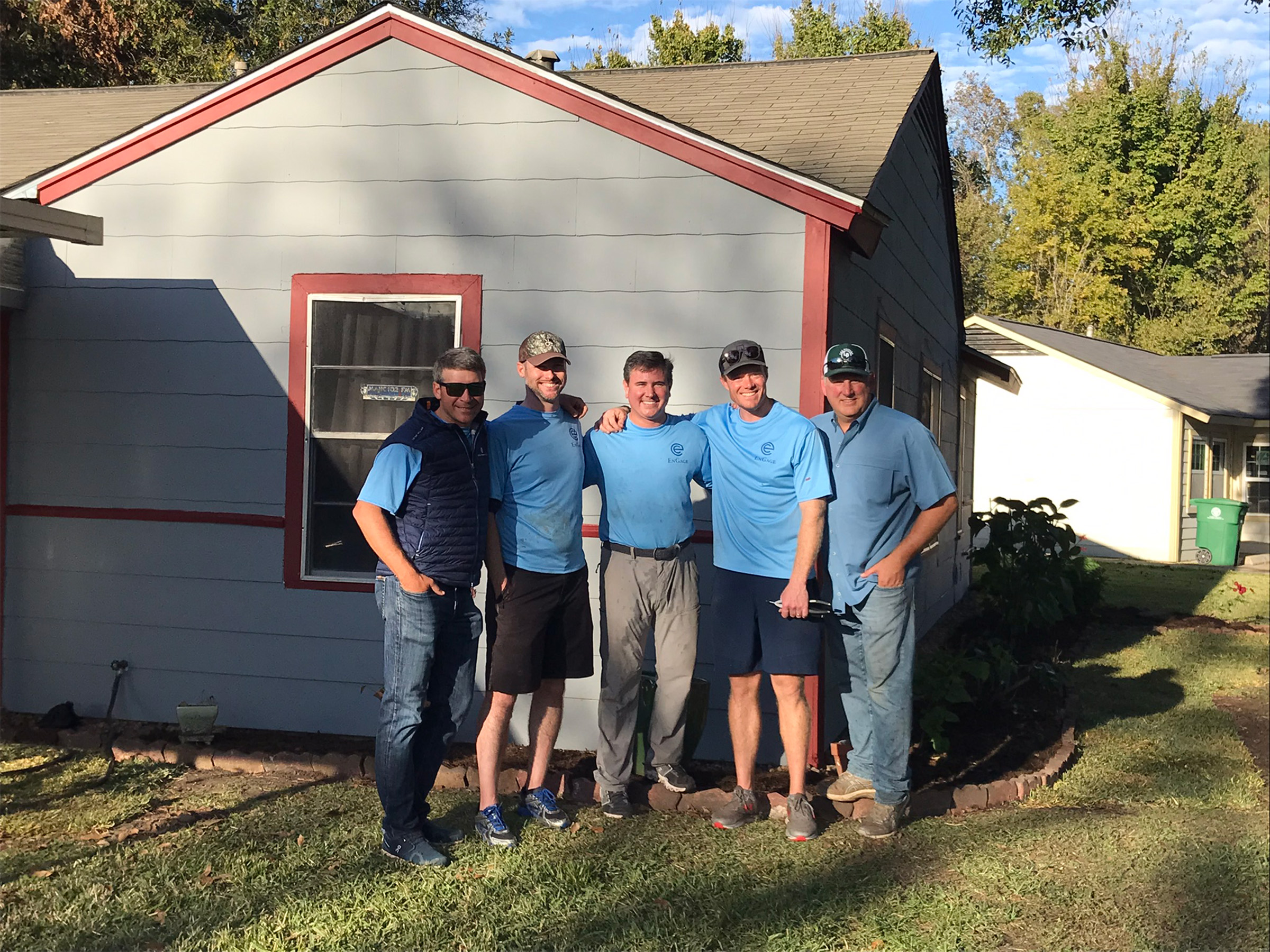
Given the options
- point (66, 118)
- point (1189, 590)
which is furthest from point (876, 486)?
point (1189, 590)

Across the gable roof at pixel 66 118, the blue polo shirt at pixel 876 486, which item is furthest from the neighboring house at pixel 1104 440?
the blue polo shirt at pixel 876 486

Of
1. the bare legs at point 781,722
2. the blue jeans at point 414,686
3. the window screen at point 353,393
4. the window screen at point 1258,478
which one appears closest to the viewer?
the blue jeans at point 414,686

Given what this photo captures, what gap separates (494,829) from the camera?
4703 millimetres

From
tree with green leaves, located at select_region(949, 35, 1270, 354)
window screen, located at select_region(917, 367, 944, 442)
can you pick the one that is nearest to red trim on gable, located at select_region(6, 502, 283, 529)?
window screen, located at select_region(917, 367, 944, 442)

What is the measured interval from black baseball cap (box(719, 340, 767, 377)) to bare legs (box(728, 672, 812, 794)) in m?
1.34

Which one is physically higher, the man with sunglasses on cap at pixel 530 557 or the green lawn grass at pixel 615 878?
the man with sunglasses on cap at pixel 530 557

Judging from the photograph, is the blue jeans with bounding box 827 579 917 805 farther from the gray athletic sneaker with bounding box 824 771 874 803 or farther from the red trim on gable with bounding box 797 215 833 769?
the red trim on gable with bounding box 797 215 833 769

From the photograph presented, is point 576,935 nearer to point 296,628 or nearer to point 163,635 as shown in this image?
point 296,628

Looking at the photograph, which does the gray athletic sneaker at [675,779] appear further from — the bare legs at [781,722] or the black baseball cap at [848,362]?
the black baseball cap at [848,362]

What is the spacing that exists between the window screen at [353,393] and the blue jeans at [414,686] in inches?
90.2

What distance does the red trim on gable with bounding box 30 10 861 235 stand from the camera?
6152 millimetres

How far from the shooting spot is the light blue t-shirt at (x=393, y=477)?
4.32 meters

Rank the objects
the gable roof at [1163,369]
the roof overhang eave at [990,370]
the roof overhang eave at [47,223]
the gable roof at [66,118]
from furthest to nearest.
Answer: the gable roof at [1163,369] → the roof overhang eave at [990,370] → the gable roof at [66,118] → the roof overhang eave at [47,223]

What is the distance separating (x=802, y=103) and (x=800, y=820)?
18.3 feet
